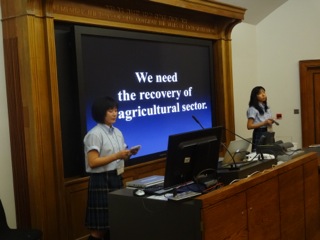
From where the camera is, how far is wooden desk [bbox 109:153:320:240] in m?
1.95

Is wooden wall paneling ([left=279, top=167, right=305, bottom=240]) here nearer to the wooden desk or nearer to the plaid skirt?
the wooden desk

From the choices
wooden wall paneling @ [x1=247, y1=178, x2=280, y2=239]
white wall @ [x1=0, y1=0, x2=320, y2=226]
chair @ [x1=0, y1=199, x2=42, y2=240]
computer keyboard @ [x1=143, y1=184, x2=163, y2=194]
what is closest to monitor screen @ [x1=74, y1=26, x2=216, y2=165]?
chair @ [x1=0, y1=199, x2=42, y2=240]

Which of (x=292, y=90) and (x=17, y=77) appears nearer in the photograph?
(x=17, y=77)

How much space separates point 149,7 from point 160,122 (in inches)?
45.8

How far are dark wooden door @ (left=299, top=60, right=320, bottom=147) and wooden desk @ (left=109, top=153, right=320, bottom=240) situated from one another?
3.74m

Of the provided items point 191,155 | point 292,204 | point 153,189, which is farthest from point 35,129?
point 292,204

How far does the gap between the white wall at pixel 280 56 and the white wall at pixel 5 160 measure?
3664 mm

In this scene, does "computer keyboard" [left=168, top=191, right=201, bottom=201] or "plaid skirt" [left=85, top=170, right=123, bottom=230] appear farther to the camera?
"plaid skirt" [left=85, top=170, right=123, bottom=230]

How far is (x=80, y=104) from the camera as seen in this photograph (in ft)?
11.3

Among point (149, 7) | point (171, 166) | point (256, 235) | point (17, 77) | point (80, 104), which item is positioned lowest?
point (256, 235)

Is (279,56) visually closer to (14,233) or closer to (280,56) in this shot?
(280,56)

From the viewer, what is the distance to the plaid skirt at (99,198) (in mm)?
2875

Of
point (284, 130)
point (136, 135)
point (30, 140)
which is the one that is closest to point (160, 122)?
point (136, 135)

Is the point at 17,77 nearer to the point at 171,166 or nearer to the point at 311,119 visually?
the point at 171,166
